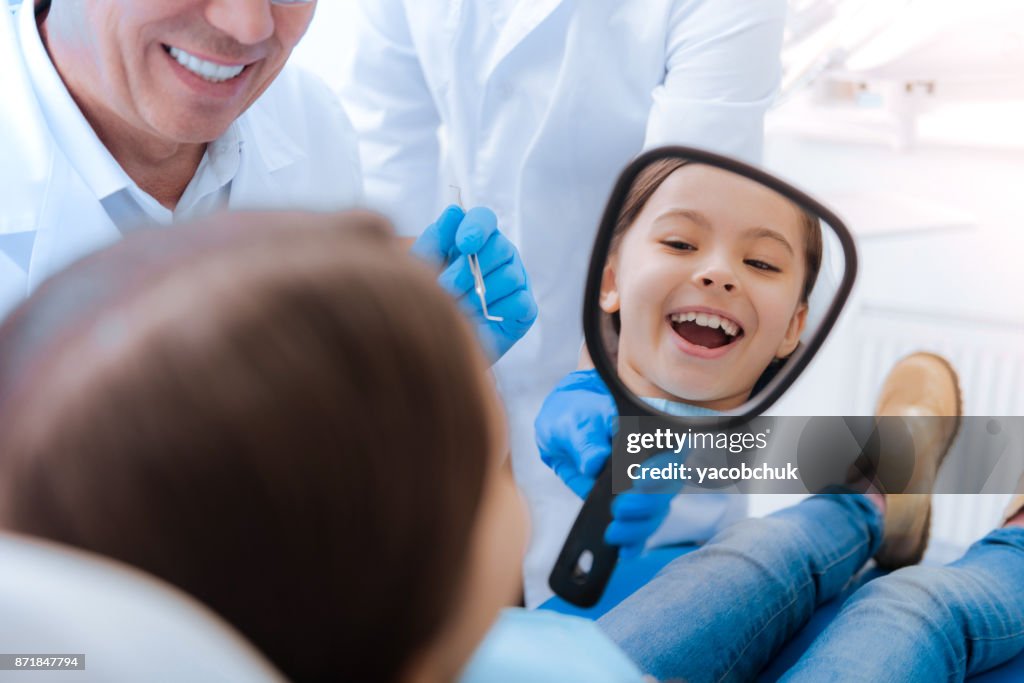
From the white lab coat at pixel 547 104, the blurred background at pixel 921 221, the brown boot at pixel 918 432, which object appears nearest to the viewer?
the white lab coat at pixel 547 104

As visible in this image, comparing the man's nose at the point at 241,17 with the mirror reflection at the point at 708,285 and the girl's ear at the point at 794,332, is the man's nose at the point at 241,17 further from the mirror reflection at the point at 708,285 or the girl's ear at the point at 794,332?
the girl's ear at the point at 794,332

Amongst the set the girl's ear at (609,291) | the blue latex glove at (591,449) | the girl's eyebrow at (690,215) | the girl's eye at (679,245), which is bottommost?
the blue latex glove at (591,449)

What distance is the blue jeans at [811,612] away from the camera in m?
0.99

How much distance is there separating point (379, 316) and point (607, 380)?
1.91 feet

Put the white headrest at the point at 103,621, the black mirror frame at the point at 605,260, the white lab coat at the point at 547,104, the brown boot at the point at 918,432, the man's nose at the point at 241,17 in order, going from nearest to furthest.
Answer: the white headrest at the point at 103,621 < the black mirror frame at the point at 605,260 < the man's nose at the point at 241,17 < the white lab coat at the point at 547,104 < the brown boot at the point at 918,432

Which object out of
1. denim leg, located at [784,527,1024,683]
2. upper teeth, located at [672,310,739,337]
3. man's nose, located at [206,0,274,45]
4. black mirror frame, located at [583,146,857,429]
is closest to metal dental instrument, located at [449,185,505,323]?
black mirror frame, located at [583,146,857,429]

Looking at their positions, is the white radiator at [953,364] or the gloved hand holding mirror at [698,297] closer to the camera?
the gloved hand holding mirror at [698,297]

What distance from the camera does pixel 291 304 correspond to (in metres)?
0.40

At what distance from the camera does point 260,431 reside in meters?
0.38

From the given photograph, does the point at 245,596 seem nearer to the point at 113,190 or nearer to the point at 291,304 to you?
the point at 291,304

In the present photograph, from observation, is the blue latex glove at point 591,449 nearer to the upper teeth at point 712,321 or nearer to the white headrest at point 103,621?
the upper teeth at point 712,321

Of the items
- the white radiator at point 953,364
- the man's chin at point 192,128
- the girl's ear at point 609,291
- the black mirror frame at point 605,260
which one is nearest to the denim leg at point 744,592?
the black mirror frame at point 605,260

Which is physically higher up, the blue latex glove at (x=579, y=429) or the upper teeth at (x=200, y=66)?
the upper teeth at (x=200, y=66)

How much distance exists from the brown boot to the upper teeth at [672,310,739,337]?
2.17 ft
